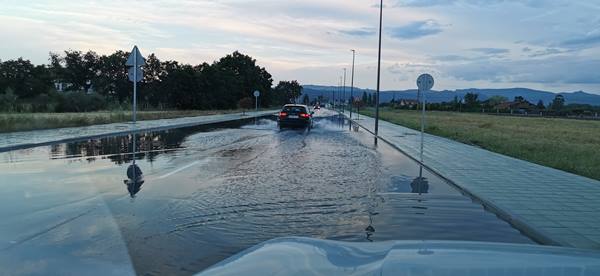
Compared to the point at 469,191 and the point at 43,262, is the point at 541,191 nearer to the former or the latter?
the point at 469,191

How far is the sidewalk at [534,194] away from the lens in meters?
6.82

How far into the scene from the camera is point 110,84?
7856 cm

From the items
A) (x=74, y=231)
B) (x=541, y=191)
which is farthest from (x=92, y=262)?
(x=541, y=191)

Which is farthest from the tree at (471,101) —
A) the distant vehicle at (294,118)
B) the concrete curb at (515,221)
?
the concrete curb at (515,221)

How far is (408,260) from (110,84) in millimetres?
81747

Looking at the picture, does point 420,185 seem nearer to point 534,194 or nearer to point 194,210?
point 534,194

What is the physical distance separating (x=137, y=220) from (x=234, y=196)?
2.17 meters

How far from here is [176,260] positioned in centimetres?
514

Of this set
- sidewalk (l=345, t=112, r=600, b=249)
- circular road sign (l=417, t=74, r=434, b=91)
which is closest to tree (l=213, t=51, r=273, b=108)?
circular road sign (l=417, t=74, r=434, b=91)

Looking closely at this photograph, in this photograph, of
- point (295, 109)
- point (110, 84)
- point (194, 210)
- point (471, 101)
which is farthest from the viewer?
point (471, 101)

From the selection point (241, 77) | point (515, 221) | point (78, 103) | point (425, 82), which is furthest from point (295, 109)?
point (241, 77)

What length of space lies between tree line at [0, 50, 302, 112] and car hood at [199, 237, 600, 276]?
53236 millimetres

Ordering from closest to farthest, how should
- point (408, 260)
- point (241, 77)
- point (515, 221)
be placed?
→ point (408, 260) → point (515, 221) → point (241, 77)

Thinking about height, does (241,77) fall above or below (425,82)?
above
